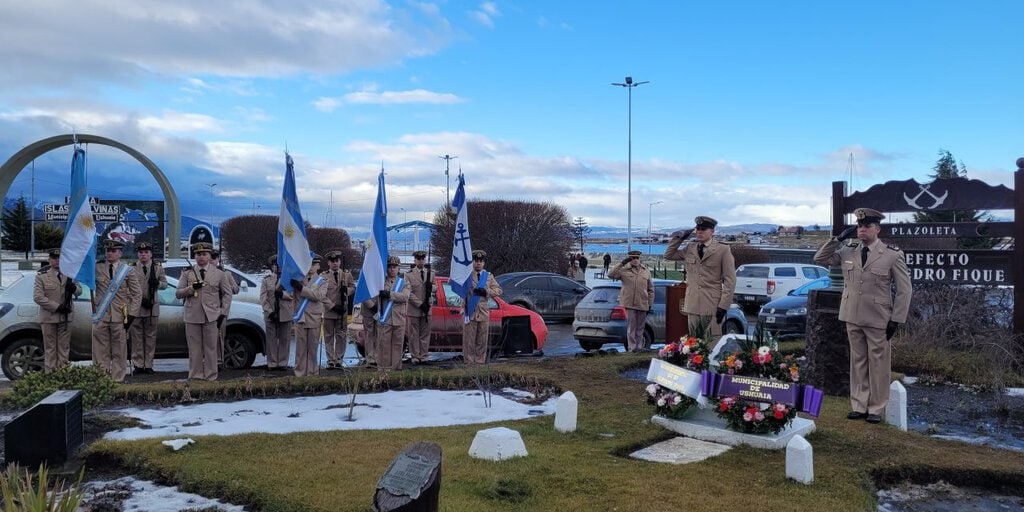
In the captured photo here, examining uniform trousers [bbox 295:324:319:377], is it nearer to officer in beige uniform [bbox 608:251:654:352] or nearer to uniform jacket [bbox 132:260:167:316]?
uniform jacket [bbox 132:260:167:316]

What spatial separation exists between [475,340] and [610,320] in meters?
3.33

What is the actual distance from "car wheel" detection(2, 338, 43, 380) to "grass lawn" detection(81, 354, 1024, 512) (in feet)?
18.4

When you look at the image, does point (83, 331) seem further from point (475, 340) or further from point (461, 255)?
point (461, 255)

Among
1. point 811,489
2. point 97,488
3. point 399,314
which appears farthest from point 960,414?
point 97,488

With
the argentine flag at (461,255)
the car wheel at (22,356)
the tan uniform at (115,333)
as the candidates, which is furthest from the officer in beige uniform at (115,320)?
the argentine flag at (461,255)

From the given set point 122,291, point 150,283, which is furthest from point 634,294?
point 122,291

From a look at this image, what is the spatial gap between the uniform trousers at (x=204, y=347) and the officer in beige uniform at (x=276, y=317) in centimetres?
109

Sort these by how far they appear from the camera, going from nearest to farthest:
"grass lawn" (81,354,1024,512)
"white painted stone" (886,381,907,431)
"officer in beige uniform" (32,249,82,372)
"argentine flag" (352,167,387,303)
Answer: "grass lawn" (81,354,1024,512), "white painted stone" (886,381,907,431), "argentine flag" (352,167,387,303), "officer in beige uniform" (32,249,82,372)

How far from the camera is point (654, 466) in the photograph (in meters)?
5.79

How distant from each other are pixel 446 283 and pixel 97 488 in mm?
8815

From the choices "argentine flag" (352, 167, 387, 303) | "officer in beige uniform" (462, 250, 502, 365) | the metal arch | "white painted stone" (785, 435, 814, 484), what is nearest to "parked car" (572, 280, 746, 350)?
"officer in beige uniform" (462, 250, 502, 365)

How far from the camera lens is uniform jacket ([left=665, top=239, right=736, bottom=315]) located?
921cm

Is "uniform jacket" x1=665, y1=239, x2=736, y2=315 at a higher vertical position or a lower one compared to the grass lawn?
higher

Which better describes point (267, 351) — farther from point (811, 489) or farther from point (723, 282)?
point (811, 489)
